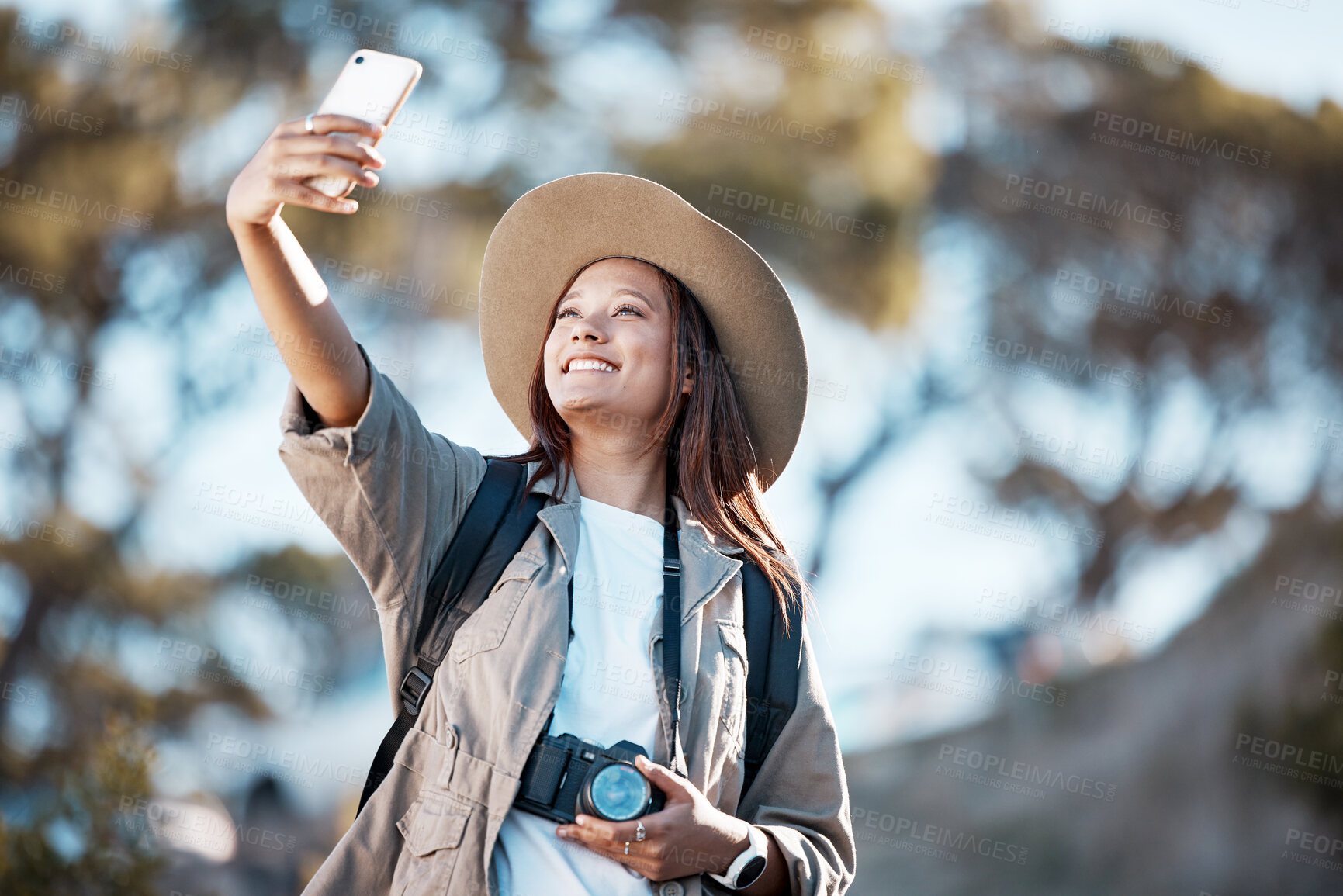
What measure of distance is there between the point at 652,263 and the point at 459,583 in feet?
2.74

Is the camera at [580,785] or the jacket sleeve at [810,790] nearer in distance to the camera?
the camera at [580,785]

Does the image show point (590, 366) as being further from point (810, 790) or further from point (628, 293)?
point (810, 790)

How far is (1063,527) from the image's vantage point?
35.2ft

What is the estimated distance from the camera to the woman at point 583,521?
155cm

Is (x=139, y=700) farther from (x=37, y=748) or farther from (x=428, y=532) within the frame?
(x=428, y=532)

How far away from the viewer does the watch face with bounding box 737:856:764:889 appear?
1.70m

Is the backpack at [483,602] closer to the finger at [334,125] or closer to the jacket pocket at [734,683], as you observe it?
the jacket pocket at [734,683]

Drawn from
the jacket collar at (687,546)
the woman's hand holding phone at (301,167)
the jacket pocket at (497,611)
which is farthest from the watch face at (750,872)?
the woman's hand holding phone at (301,167)

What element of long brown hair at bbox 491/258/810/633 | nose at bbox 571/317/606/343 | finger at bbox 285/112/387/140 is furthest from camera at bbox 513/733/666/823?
finger at bbox 285/112/387/140

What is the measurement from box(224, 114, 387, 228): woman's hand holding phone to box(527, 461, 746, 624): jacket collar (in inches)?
25.6

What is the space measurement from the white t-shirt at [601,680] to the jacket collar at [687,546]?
4cm

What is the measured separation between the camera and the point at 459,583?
1.77 meters

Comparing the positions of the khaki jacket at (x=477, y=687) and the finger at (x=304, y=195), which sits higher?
the finger at (x=304, y=195)

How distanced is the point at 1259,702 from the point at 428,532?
31.9 feet
